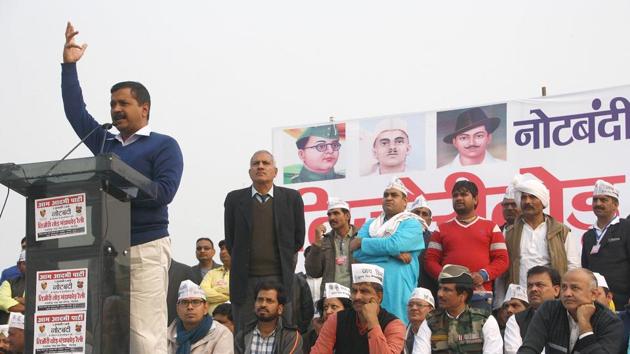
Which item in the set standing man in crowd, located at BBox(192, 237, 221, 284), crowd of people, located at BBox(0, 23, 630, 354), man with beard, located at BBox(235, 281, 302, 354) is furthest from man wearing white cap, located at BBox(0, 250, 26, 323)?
man with beard, located at BBox(235, 281, 302, 354)

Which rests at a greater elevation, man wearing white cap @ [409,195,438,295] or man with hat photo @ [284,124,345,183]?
man with hat photo @ [284,124,345,183]

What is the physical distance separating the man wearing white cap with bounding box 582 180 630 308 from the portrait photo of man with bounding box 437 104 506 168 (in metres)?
1.87

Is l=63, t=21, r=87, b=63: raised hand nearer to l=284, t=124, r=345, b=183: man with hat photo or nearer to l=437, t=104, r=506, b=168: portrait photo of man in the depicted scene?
l=437, t=104, r=506, b=168: portrait photo of man

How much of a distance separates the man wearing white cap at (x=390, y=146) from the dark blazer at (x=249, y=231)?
2.49 meters

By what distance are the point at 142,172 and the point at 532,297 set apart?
12.4 feet

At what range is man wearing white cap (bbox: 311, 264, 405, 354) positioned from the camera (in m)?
7.35

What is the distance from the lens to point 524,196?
8.87 meters

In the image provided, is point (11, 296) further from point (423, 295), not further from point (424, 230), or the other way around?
point (423, 295)

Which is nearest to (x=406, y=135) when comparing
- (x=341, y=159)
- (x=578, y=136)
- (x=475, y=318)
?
(x=341, y=159)

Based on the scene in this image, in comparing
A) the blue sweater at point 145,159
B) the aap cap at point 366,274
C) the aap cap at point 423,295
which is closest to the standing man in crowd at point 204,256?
the aap cap at point 423,295

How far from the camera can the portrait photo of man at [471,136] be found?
10.6 metres

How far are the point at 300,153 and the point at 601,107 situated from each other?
315 cm

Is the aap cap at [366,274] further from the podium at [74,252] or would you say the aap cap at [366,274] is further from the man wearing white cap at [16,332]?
the podium at [74,252]

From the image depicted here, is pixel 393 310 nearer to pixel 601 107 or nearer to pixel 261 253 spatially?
pixel 261 253
